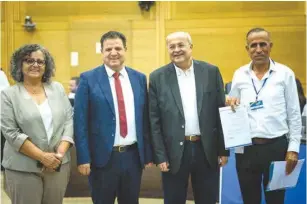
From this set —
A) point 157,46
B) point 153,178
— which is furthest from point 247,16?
point 153,178

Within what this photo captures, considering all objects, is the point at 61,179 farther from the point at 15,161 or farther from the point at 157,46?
the point at 157,46

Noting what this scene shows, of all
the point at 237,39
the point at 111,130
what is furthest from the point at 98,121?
the point at 237,39

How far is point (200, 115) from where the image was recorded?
7.89 ft

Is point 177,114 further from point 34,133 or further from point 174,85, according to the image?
point 34,133

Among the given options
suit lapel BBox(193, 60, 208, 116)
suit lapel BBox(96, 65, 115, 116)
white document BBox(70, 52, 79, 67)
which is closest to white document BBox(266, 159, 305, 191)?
suit lapel BBox(193, 60, 208, 116)

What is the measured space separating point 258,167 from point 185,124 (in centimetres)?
54

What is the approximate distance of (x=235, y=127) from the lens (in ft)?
→ 7.96

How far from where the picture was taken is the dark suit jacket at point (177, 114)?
2385mm

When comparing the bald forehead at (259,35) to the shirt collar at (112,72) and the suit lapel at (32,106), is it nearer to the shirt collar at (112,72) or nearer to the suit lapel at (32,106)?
the shirt collar at (112,72)

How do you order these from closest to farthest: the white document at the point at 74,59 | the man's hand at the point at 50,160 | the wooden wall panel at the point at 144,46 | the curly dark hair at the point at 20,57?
the man's hand at the point at 50,160 → the curly dark hair at the point at 20,57 → the wooden wall panel at the point at 144,46 → the white document at the point at 74,59

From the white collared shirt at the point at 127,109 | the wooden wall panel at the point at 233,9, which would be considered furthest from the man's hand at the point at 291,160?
the wooden wall panel at the point at 233,9

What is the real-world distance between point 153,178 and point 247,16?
11.8 feet

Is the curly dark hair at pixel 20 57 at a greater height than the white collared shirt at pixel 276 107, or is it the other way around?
the curly dark hair at pixel 20 57

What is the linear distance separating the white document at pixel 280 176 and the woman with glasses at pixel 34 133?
125 centimetres
